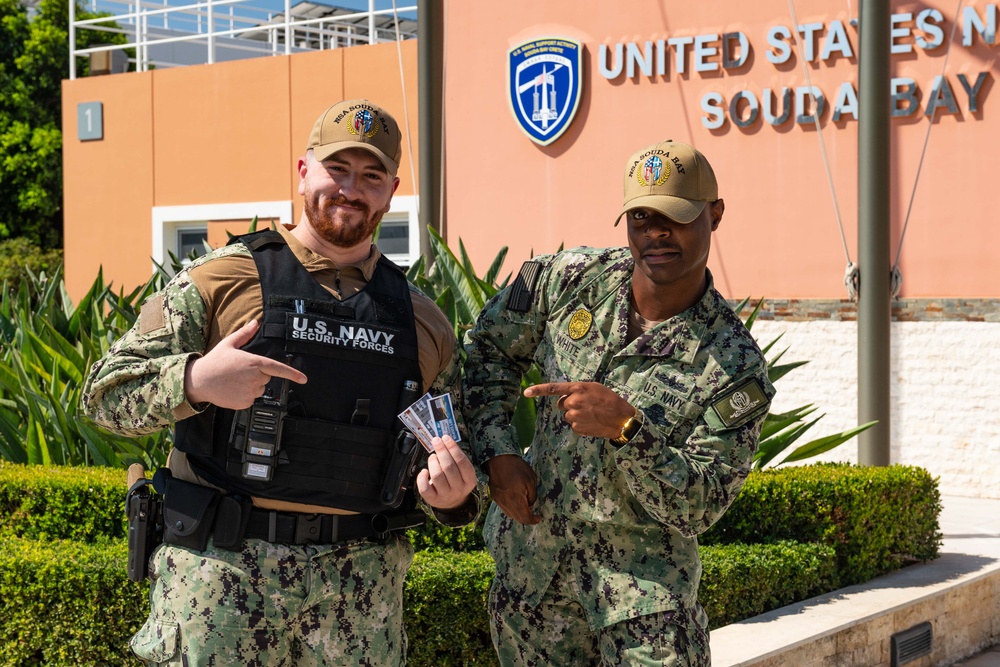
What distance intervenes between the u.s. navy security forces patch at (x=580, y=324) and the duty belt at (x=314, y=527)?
2.00ft

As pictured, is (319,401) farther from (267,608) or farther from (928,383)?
(928,383)

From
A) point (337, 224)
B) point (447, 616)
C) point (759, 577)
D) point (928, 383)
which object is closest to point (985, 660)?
point (759, 577)

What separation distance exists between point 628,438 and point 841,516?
3.22 m

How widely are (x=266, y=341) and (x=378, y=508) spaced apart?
43 cm

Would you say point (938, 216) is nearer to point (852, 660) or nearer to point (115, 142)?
point (852, 660)

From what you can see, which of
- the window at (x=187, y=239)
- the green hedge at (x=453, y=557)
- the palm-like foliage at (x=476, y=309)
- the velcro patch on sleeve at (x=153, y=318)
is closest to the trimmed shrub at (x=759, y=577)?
the green hedge at (x=453, y=557)

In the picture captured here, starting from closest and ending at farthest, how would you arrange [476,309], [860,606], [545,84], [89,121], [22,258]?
[860,606]
[476,309]
[545,84]
[89,121]
[22,258]

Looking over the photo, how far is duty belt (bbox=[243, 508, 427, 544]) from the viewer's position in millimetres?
2412

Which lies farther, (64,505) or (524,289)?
(64,505)

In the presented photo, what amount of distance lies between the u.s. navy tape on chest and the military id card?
0.49 ft

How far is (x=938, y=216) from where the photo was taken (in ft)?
28.7

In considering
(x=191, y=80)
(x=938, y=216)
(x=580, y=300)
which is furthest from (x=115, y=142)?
(x=580, y=300)

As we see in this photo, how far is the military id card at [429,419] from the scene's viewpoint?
2418 millimetres

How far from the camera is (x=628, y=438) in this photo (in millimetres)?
2422
